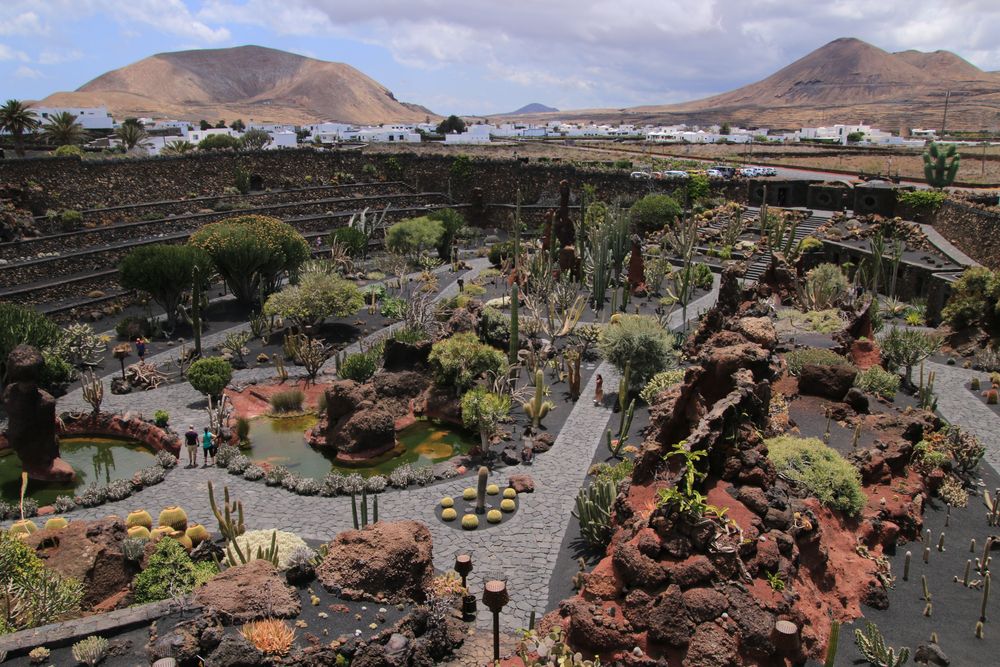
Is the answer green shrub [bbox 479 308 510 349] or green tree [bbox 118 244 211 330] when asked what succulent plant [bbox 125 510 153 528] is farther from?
green tree [bbox 118 244 211 330]

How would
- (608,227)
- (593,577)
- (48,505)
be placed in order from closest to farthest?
(593,577) → (48,505) → (608,227)

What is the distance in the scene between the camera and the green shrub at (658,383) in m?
19.0

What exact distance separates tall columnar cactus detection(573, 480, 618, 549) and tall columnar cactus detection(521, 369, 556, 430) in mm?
5126

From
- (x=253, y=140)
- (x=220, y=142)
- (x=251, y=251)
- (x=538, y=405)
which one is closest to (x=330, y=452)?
(x=538, y=405)

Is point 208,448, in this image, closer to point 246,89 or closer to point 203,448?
point 203,448

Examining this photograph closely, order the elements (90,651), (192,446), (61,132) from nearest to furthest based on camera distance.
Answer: (90,651) < (192,446) < (61,132)

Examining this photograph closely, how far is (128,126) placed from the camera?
52469 mm

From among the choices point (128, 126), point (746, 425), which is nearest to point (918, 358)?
point (746, 425)

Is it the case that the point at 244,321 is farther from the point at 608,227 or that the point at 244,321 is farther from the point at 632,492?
the point at 632,492

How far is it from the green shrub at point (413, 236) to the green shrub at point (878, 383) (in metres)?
23.2

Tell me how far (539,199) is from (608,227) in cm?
1923

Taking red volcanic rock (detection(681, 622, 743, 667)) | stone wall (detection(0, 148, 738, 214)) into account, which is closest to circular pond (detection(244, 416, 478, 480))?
red volcanic rock (detection(681, 622, 743, 667))

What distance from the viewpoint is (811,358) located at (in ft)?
59.5

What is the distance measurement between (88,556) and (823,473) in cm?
1187
